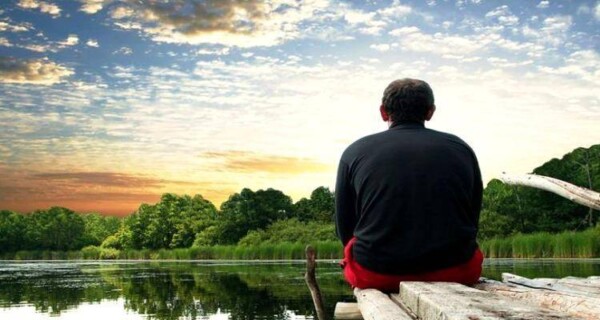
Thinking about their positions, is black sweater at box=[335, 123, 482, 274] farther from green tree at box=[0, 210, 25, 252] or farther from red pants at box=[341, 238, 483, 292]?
green tree at box=[0, 210, 25, 252]

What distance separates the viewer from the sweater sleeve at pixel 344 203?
3342mm

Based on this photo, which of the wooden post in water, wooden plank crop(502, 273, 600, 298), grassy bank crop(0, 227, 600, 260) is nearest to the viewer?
wooden plank crop(502, 273, 600, 298)

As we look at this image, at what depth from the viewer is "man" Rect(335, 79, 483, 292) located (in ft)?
9.75

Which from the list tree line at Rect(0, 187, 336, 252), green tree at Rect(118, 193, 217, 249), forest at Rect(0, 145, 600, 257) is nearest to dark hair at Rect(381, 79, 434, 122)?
forest at Rect(0, 145, 600, 257)

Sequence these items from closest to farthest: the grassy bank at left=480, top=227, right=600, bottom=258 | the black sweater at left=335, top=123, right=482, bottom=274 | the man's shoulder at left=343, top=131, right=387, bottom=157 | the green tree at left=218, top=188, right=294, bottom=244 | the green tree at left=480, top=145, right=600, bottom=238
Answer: the black sweater at left=335, top=123, right=482, bottom=274, the man's shoulder at left=343, top=131, right=387, bottom=157, the grassy bank at left=480, top=227, right=600, bottom=258, the green tree at left=480, top=145, right=600, bottom=238, the green tree at left=218, top=188, right=294, bottom=244

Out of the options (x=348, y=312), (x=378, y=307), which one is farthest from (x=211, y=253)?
(x=378, y=307)

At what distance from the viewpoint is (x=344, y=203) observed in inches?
133

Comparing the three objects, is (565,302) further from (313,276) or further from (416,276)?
(313,276)

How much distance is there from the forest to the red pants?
14.5m

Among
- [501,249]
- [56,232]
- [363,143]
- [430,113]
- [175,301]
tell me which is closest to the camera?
[363,143]

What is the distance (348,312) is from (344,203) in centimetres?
55

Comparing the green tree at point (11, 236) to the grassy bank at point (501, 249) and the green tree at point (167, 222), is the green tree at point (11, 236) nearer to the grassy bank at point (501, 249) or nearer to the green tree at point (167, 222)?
the green tree at point (167, 222)

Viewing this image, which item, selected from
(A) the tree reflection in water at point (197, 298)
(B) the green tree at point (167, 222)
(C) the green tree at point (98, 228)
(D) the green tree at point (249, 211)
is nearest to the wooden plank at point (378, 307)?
(A) the tree reflection in water at point (197, 298)

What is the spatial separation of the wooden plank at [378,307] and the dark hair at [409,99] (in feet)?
2.87
